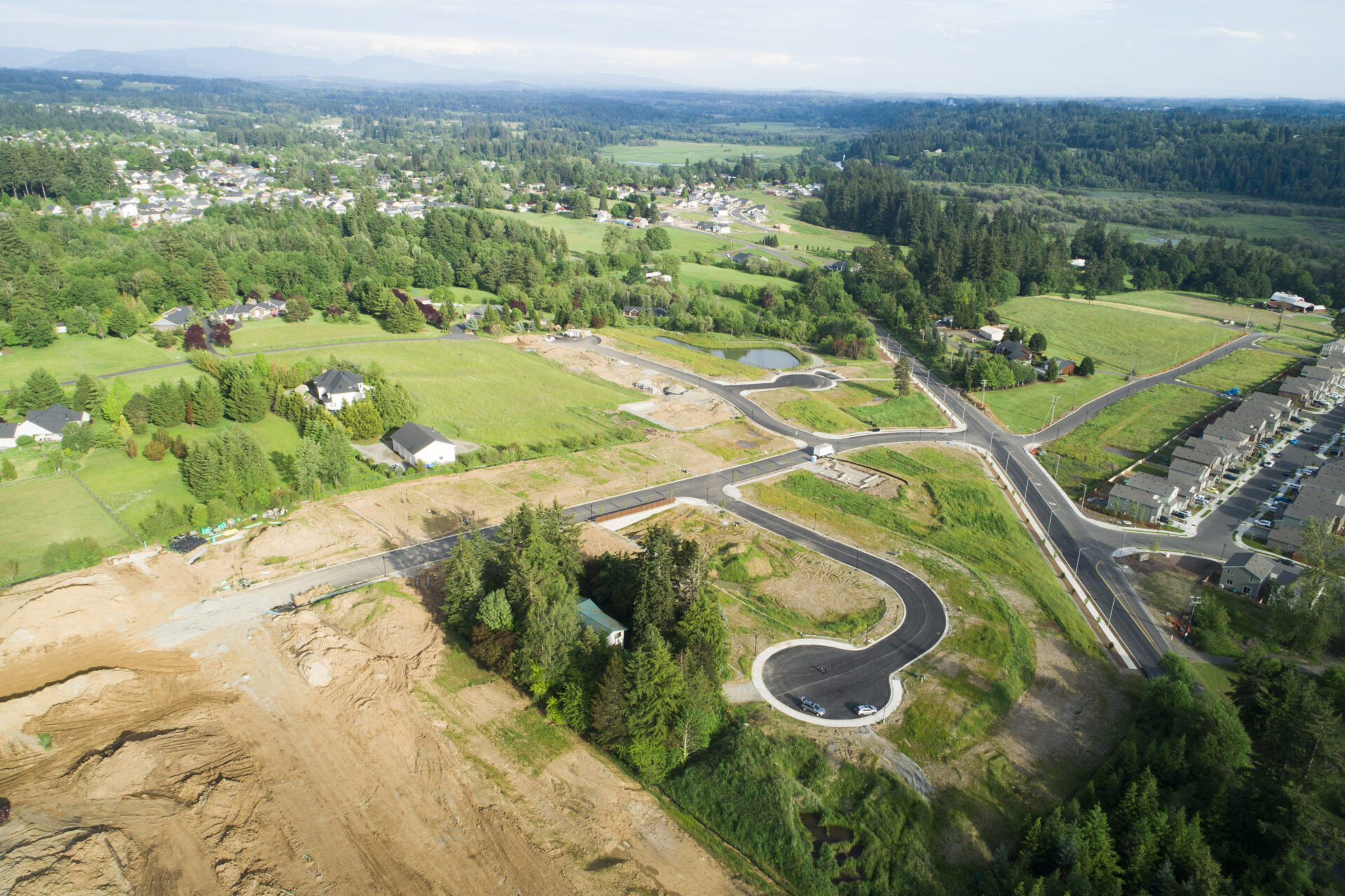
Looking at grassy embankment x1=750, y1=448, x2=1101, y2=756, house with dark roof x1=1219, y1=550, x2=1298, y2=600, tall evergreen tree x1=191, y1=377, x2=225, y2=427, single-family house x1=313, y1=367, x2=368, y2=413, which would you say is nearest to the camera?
grassy embankment x1=750, y1=448, x2=1101, y2=756

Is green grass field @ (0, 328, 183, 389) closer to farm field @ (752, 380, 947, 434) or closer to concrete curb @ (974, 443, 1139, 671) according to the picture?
farm field @ (752, 380, 947, 434)

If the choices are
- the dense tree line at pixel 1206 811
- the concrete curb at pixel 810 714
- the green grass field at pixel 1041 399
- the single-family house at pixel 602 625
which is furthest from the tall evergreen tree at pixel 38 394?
the green grass field at pixel 1041 399

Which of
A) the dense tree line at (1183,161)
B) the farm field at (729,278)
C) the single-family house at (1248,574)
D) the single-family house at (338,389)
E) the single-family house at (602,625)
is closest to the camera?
the single-family house at (602,625)

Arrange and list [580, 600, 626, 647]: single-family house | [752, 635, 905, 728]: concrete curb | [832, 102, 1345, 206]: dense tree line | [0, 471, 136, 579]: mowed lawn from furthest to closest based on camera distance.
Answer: [832, 102, 1345, 206]: dense tree line
[0, 471, 136, 579]: mowed lawn
[580, 600, 626, 647]: single-family house
[752, 635, 905, 728]: concrete curb

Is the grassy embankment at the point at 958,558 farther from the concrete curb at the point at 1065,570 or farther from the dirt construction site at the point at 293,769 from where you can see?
the dirt construction site at the point at 293,769

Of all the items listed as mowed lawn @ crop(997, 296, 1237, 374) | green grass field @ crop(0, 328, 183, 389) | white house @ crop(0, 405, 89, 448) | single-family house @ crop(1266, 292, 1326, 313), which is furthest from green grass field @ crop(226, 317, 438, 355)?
single-family house @ crop(1266, 292, 1326, 313)

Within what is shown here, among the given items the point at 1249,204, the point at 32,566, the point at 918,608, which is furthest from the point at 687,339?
the point at 1249,204

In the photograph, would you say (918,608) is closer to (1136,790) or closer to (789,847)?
(1136,790)
